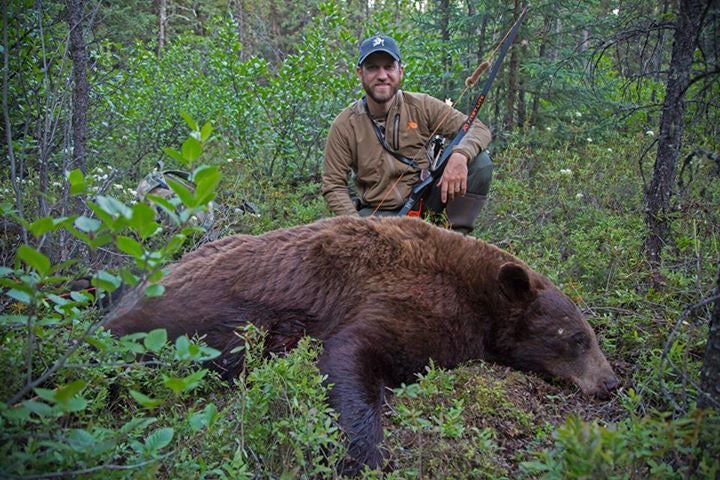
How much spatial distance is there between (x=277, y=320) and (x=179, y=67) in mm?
10139

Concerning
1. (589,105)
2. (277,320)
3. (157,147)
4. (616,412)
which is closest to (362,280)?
(277,320)

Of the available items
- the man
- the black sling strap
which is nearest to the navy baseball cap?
the man

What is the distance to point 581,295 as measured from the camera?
5.23 meters

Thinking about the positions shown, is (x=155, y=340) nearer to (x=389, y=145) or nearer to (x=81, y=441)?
(x=81, y=441)

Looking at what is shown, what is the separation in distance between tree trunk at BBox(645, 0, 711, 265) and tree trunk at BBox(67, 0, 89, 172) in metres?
5.41

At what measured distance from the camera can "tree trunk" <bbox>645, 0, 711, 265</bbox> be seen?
5102mm

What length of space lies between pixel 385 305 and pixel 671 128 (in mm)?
3380

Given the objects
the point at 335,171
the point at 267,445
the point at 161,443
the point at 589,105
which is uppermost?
the point at 589,105

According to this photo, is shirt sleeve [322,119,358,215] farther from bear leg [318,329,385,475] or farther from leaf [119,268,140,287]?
leaf [119,268,140,287]

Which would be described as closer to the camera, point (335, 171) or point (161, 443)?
point (161, 443)

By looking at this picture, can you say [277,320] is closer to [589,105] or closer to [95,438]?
[95,438]

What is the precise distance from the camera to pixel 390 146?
693cm

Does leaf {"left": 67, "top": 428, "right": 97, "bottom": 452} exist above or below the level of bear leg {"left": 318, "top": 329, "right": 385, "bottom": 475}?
above

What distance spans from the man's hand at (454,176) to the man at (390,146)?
32cm
